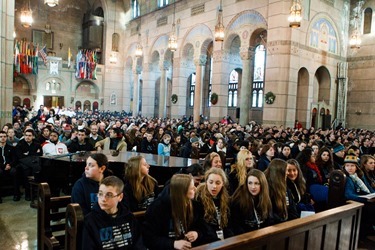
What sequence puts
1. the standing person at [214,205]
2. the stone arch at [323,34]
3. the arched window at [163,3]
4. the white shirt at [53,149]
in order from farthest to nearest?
the arched window at [163,3] < the stone arch at [323,34] < the white shirt at [53,149] < the standing person at [214,205]

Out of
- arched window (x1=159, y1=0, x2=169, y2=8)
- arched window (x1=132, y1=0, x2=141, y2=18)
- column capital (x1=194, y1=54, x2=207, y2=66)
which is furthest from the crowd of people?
arched window (x1=132, y1=0, x2=141, y2=18)

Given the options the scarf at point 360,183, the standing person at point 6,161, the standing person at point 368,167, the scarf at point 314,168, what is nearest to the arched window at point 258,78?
the scarf at point 314,168

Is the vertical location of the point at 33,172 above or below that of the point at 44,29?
below

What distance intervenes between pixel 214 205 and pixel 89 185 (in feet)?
5.00

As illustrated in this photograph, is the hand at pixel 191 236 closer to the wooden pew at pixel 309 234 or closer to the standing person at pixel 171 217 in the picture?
the standing person at pixel 171 217

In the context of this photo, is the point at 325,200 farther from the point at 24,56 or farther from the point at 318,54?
the point at 24,56

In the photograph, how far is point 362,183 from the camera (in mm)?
5621

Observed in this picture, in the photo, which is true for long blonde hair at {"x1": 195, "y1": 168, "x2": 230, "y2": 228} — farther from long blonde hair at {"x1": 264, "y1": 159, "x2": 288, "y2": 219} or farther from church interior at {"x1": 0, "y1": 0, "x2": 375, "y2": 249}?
church interior at {"x1": 0, "y1": 0, "x2": 375, "y2": 249}

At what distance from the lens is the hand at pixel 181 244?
9.66 ft

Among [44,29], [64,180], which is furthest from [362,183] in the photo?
[44,29]

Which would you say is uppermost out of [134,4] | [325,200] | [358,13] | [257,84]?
[134,4]

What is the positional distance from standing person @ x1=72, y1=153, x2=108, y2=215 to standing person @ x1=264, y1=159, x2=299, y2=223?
7.30 ft

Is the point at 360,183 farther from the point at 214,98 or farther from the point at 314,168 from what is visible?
the point at 214,98

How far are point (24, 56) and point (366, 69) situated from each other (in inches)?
1073
